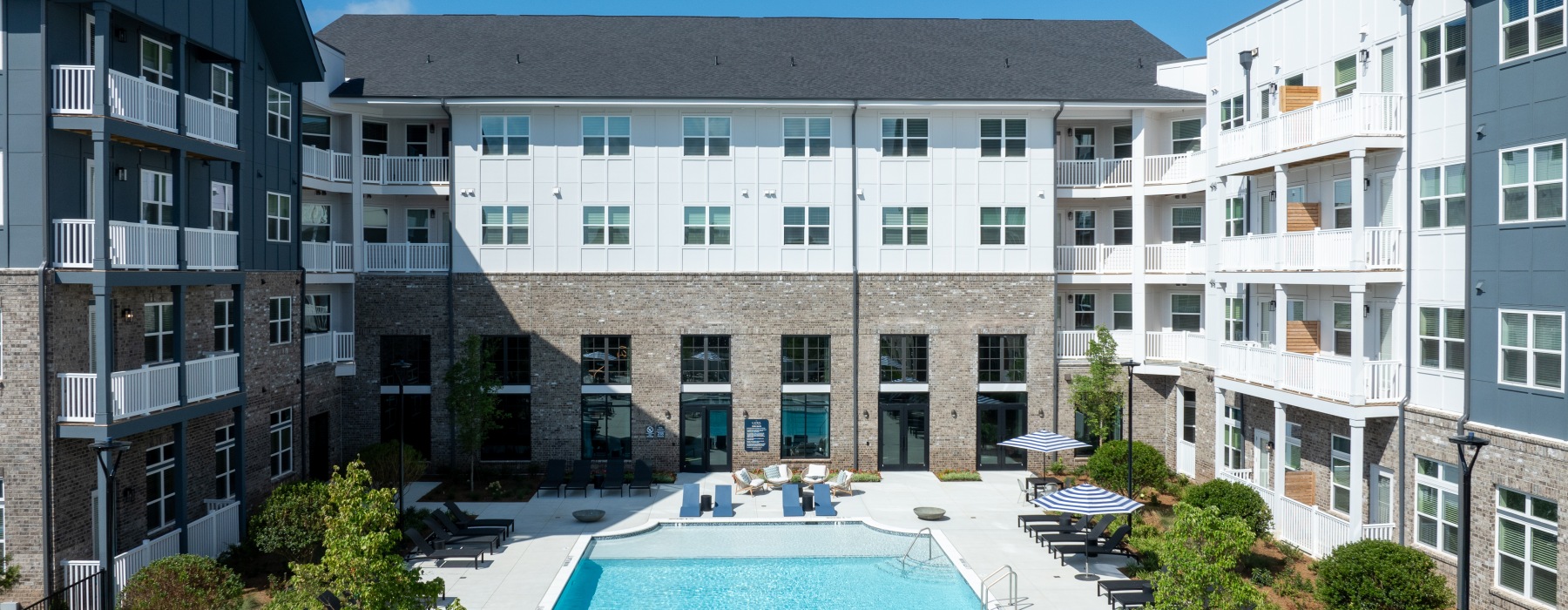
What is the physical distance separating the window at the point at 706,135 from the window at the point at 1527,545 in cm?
1841

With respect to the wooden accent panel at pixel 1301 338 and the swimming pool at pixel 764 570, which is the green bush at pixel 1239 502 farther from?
the swimming pool at pixel 764 570

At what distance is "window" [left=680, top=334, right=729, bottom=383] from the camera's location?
28016mm

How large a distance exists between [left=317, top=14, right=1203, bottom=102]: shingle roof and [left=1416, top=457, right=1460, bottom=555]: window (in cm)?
1317

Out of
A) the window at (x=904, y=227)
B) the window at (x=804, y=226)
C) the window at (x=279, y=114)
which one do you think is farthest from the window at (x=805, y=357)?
the window at (x=279, y=114)

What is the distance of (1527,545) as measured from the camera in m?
15.2

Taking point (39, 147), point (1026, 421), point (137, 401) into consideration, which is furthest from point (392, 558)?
point (1026, 421)

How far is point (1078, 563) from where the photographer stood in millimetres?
19375

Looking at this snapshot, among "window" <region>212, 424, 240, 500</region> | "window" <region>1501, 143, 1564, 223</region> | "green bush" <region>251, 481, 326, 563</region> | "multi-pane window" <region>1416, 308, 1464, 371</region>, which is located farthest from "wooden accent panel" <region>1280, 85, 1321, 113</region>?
"window" <region>212, 424, 240, 500</region>

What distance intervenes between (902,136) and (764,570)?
1329 cm

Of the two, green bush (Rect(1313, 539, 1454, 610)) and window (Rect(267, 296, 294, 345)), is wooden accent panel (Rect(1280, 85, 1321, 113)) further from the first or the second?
window (Rect(267, 296, 294, 345))

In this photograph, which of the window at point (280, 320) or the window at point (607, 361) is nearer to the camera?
the window at point (280, 320)

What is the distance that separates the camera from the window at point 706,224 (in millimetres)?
27828

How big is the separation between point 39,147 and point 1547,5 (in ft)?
73.7

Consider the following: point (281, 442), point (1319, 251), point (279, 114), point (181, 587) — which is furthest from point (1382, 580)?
point (279, 114)
